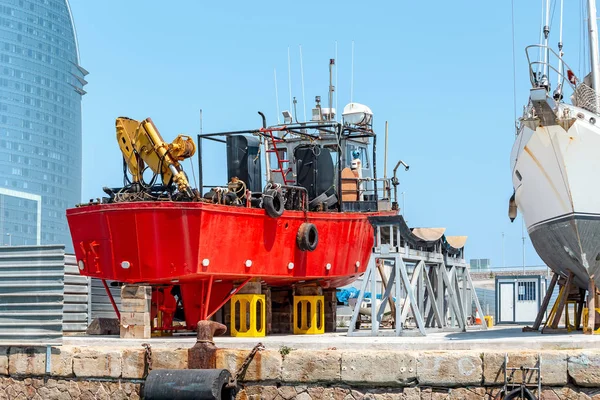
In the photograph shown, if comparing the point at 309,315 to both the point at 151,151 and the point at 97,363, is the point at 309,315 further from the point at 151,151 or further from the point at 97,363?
the point at 97,363

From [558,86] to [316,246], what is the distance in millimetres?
6461

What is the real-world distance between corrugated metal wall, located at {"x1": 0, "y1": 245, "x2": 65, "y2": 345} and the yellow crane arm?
2.97 metres

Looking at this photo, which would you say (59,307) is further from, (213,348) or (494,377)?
(494,377)

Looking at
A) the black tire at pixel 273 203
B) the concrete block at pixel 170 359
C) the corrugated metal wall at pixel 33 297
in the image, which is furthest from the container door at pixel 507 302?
the corrugated metal wall at pixel 33 297

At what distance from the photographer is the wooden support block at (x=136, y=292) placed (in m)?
21.0

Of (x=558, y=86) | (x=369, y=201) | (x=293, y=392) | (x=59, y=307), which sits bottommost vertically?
(x=293, y=392)

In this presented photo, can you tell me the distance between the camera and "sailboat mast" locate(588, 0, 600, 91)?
23156 millimetres

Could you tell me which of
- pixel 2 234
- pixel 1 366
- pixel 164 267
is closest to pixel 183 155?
pixel 164 267

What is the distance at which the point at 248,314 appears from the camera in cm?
2222

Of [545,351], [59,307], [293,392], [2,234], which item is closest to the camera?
[545,351]

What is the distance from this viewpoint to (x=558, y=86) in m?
21.4

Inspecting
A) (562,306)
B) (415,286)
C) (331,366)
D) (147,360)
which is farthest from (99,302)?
(562,306)

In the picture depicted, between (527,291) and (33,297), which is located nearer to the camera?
(33,297)

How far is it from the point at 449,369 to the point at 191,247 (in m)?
6.17
